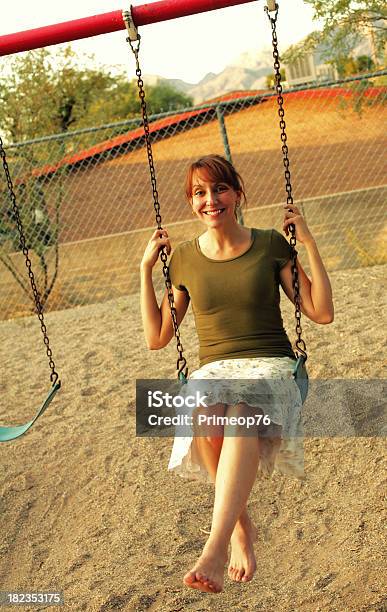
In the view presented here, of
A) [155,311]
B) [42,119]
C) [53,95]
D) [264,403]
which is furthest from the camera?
[53,95]

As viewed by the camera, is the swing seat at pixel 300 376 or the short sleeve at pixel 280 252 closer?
the swing seat at pixel 300 376

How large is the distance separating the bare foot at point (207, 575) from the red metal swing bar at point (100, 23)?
188cm

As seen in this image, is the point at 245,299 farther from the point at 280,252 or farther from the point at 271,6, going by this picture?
the point at 271,6

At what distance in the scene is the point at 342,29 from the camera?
8.09 m

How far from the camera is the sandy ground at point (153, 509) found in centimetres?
320

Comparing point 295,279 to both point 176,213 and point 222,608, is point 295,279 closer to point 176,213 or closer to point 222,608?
point 222,608

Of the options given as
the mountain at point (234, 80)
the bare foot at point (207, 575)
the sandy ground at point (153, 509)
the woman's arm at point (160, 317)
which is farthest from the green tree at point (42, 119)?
the mountain at point (234, 80)

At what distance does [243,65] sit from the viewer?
173250 mm

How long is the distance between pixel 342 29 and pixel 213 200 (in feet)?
19.3

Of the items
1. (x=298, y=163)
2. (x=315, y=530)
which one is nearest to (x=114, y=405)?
(x=315, y=530)

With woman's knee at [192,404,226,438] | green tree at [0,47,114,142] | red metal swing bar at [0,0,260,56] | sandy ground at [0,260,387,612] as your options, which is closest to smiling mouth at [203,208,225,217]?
woman's knee at [192,404,226,438]

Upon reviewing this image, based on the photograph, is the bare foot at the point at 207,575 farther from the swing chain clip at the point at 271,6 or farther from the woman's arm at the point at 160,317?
the swing chain clip at the point at 271,6

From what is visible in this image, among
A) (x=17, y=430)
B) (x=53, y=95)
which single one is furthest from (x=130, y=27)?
(x=53, y=95)

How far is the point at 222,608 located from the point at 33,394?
107 inches
